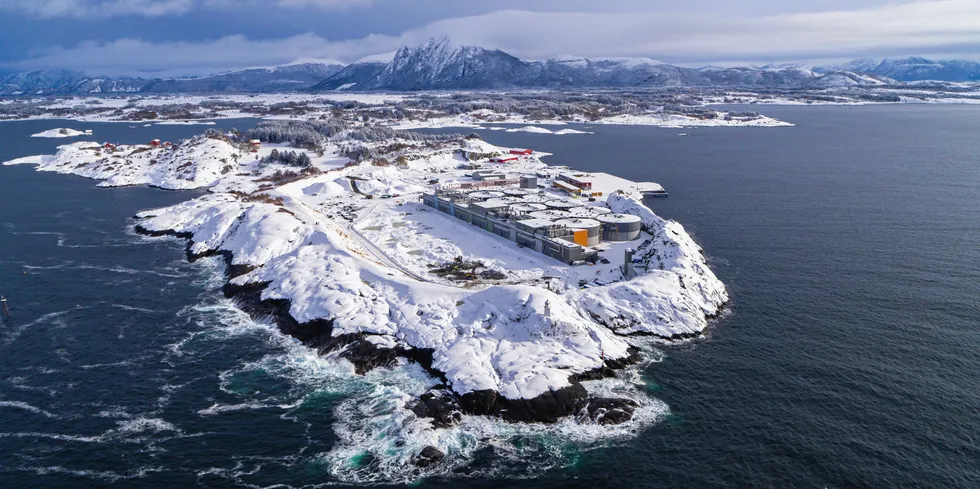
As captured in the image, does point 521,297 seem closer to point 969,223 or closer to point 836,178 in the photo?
point 969,223

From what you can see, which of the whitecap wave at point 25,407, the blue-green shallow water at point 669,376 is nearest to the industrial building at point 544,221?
the blue-green shallow water at point 669,376

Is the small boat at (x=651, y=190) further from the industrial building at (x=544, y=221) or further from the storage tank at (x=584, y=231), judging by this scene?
the storage tank at (x=584, y=231)

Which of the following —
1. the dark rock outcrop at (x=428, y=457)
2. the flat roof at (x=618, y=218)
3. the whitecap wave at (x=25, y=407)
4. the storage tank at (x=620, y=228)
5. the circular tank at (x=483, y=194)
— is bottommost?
the dark rock outcrop at (x=428, y=457)

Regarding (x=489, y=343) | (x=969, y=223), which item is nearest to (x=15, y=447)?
(x=489, y=343)

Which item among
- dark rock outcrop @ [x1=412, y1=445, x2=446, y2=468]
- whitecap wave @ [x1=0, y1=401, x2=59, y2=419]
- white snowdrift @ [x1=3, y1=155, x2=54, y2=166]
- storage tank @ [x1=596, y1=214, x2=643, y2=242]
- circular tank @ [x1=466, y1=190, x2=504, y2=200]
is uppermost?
white snowdrift @ [x1=3, y1=155, x2=54, y2=166]

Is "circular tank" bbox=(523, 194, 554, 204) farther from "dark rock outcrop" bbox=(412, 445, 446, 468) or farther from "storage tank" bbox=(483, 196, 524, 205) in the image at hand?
"dark rock outcrop" bbox=(412, 445, 446, 468)

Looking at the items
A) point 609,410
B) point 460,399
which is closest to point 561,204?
point 609,410

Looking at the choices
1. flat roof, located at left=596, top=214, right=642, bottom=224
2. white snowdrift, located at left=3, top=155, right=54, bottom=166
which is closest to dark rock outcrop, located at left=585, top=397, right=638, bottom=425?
flat roof, located at left=596, top=214, right=642, bottom=224
